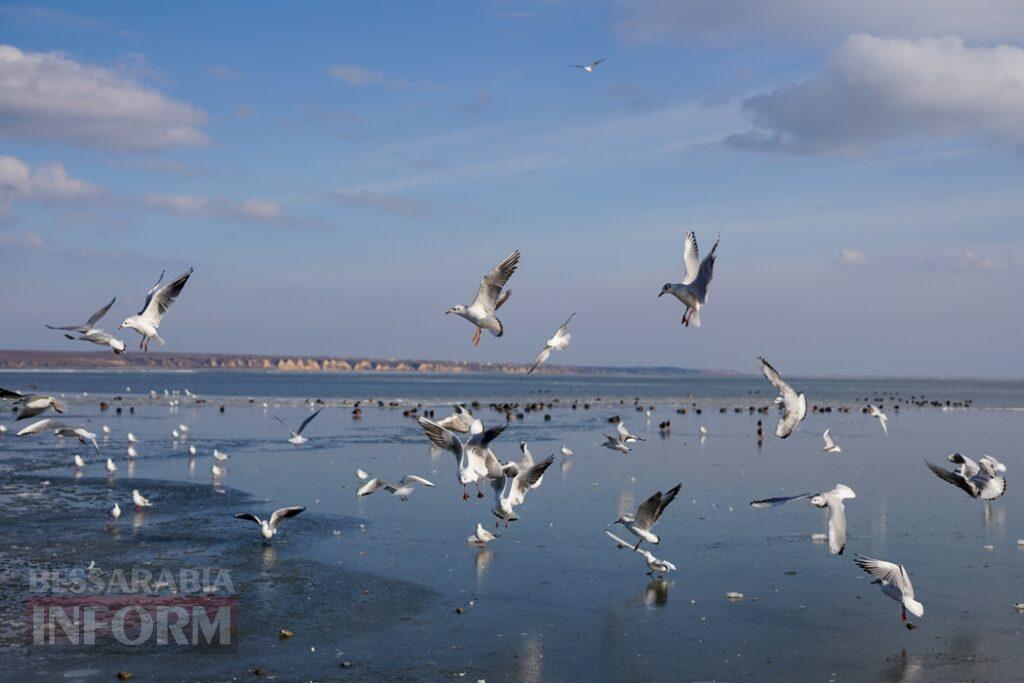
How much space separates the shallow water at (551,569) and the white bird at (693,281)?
4.68 meters

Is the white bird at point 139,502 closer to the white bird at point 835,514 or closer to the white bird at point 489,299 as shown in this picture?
the white bird at point 489,299

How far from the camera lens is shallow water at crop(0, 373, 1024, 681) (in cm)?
1228

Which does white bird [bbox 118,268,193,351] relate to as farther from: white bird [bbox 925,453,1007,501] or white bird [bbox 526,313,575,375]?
white bird [bbox 925,453,1007,501]

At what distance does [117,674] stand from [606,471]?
21.5m

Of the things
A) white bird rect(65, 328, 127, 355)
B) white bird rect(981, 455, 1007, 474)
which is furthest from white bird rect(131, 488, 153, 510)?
white bird rect(981, 455, 1007, 474)

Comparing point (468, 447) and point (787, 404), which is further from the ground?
point (787, 404)

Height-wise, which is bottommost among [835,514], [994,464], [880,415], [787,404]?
[835,514]

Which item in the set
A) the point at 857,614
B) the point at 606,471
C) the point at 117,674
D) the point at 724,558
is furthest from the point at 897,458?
the point at 117,674

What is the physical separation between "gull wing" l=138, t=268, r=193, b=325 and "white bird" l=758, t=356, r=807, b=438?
31.6 ft

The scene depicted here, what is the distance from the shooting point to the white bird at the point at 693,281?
43.1 ft

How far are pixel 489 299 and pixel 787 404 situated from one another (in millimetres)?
4983

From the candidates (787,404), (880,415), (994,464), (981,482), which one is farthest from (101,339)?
(880,415)

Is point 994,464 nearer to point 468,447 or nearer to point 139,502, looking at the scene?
point 468,447

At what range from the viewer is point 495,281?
45.6 ft
